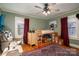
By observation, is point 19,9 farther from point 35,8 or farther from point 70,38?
point 70,38

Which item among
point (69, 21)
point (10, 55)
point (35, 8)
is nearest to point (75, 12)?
point (69, 21)

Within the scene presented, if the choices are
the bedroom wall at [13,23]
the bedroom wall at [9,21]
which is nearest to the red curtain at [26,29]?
the bedroom wall at [13,23]

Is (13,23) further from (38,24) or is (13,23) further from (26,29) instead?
(38,24)

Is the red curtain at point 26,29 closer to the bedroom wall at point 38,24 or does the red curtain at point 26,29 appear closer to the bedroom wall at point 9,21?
the bedroom wall at point 38,24

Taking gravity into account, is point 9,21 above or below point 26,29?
A: above

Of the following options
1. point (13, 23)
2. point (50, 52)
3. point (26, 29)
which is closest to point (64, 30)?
point (50, 52)

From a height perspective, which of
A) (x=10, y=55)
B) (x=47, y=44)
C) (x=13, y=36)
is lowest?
(x=10, y=55)

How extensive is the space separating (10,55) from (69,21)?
3.72 feet

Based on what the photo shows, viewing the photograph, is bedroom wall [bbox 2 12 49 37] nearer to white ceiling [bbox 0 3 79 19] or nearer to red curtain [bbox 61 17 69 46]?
white ceiling [bbox 0 3 79 19]

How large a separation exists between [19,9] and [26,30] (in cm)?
36

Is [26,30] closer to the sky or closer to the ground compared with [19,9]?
closer to the ground

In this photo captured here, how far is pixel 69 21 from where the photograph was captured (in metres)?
1.85

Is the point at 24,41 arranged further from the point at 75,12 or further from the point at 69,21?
the point at 75,12

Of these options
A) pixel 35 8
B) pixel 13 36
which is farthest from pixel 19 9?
pixel 13 36
